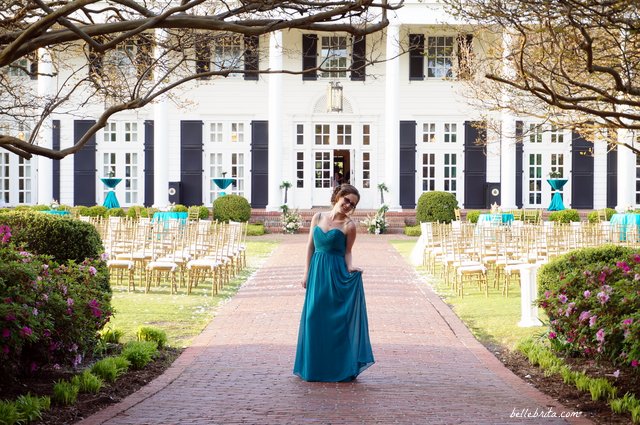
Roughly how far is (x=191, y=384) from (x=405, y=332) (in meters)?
4.24

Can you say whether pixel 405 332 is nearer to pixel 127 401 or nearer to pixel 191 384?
pixel 191 384

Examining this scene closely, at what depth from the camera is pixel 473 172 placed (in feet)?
121

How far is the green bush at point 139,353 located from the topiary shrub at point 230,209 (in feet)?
73.0

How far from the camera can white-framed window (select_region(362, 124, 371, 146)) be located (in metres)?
38.1

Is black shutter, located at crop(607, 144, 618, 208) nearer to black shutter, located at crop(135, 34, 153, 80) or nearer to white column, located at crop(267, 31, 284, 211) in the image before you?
white column, located at crop(267, 31, 284, 211)

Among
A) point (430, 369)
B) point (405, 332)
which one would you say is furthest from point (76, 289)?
point (405, 332)

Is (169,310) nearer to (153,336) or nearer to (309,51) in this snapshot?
(153,336)

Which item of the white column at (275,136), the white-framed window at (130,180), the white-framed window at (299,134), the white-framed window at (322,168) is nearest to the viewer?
the white column at (275,136)

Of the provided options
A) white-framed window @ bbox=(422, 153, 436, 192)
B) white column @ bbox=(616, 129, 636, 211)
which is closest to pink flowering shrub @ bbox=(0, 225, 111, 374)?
white-framed window @ bbox=(422, 153, 436, 192)

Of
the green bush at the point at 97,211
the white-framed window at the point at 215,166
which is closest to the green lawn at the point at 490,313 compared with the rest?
the green bush at the point at 97,211

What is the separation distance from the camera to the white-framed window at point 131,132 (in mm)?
37219

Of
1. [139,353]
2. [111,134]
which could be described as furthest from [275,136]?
[139,353]

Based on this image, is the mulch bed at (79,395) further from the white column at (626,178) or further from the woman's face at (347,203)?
the white column at (626,178)

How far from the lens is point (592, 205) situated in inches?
1448
